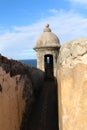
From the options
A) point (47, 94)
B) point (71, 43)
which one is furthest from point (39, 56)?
point (71, 43)

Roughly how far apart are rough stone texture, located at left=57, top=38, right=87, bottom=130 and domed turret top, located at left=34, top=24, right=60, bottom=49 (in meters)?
12.5

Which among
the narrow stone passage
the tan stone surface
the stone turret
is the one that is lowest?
the narrow stone passage

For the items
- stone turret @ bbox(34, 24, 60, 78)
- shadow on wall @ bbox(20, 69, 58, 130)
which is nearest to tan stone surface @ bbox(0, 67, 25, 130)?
shadow on wall @ bbox(20, 69, 58, 130)

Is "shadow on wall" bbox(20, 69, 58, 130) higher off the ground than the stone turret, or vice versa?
the stone turret

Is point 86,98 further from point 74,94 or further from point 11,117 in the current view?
point 11,117

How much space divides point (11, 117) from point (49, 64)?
12.2 m

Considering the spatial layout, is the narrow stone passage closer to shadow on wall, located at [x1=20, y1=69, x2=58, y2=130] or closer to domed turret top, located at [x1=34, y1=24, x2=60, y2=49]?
shadow on wall, located at [x1=20, y1=69, x2=58, y2=130]

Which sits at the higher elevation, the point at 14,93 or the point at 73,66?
the point at 73,66

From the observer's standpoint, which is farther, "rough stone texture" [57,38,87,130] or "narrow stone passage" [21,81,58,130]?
"narrow stone passage" [21,81,58,130]

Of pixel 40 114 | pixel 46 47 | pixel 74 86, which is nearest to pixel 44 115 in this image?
pixel 40 114

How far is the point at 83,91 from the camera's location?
4.22 m

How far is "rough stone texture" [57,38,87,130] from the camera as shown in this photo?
13.8ft

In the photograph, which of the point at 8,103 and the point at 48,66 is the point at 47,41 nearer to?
the point at 48,66

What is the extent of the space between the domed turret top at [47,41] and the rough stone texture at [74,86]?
1246 cm
